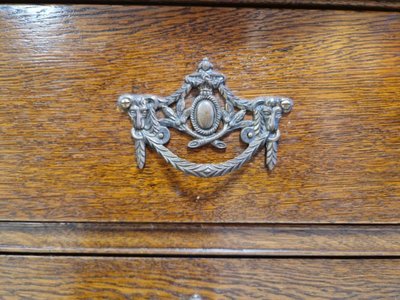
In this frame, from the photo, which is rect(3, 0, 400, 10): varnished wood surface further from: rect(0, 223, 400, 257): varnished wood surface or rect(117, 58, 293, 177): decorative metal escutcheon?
rect(0, 223, 400, 257): varnished wood surface

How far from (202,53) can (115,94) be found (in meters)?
0.08

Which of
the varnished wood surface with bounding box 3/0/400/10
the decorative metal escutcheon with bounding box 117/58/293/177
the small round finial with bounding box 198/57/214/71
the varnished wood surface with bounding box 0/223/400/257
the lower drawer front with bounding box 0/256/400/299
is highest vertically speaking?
the varnished wood surface with bounding box 3/0/400/10

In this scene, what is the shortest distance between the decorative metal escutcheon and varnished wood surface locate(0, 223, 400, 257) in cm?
6

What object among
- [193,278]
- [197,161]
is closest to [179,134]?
[197,161]

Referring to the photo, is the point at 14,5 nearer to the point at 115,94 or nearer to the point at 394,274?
the point at 115,94

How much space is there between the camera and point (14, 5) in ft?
1.09

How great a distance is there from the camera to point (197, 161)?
0.35 metres

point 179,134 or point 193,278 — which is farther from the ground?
point 179,134

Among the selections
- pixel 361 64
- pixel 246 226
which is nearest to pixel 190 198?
pixel 246 226

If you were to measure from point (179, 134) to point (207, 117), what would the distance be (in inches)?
1.2

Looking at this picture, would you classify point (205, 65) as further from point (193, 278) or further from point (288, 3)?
point (193, 278)

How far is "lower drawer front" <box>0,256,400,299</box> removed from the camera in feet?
1.15

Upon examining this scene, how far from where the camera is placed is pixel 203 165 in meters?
0.33

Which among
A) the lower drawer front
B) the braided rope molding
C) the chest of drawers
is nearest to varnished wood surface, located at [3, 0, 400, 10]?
the chest of drawers
